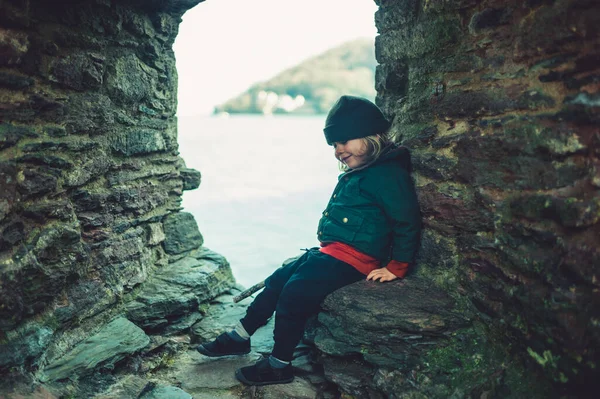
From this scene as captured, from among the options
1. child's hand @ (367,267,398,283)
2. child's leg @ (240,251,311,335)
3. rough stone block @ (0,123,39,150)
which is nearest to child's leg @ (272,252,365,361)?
child's hand @ (367,267,398,283)

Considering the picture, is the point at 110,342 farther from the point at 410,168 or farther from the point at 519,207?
the point at 519,207

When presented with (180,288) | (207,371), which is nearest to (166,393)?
(207,371)

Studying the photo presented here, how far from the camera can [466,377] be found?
7.22ft

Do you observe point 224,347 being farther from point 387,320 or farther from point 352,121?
point 352,121

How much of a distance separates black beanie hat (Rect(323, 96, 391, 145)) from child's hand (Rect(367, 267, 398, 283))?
80cm

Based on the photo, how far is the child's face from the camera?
2834 millimetres

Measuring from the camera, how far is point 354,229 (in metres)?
2.70

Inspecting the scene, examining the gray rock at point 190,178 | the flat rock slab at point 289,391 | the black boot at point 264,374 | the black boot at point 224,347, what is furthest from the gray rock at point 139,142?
the flat rock slab at point 289,391

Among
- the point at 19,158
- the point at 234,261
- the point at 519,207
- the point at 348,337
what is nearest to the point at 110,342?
the point at 19,158

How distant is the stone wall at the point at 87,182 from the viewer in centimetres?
231

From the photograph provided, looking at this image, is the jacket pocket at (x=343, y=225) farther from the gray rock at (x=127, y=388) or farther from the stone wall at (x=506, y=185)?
the gray rock at (x=127, y=388)

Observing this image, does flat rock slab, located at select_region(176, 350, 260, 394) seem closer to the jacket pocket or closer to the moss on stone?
the jacket pocket

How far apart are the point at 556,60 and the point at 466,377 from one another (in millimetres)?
1453

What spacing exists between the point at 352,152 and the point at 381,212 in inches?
16.3
